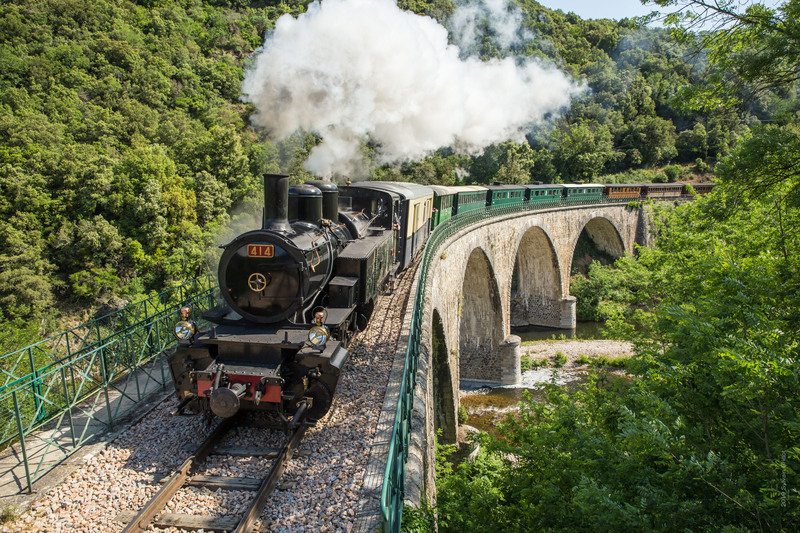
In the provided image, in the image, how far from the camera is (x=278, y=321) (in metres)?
6.54

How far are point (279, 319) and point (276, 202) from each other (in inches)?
63.1

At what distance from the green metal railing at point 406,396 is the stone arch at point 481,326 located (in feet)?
9.24

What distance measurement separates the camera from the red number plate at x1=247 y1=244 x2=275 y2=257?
6.41m

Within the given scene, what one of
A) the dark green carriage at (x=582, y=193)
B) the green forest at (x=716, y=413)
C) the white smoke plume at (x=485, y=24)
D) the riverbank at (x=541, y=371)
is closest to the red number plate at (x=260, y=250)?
the green forest at (x=716, y=413)

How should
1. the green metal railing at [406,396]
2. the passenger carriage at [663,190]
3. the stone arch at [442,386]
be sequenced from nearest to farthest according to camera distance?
the green metal railing at [406,396], the stone arch at [442,386], the passenger carriage at [663,190]

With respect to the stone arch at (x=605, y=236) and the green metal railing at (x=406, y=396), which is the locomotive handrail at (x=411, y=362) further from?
the stone arch at (x=605, y=236)

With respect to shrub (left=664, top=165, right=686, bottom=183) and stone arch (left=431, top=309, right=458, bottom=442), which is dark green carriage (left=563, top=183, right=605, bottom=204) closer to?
stone arch (left=431, top=309, right=458, bottom=442)

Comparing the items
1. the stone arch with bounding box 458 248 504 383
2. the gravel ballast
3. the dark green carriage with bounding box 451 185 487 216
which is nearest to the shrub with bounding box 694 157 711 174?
the dark green carriage with bounding box 451 185 487 216

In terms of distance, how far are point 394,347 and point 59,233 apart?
2194 centimetres

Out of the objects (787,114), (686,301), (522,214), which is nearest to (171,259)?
(522,214)

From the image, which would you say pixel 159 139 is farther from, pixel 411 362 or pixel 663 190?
pixel 663 190

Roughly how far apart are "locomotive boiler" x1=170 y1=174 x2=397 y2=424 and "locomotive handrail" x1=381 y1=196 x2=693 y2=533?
895mm

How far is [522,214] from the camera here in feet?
85.3

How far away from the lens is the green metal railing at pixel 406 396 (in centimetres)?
350
